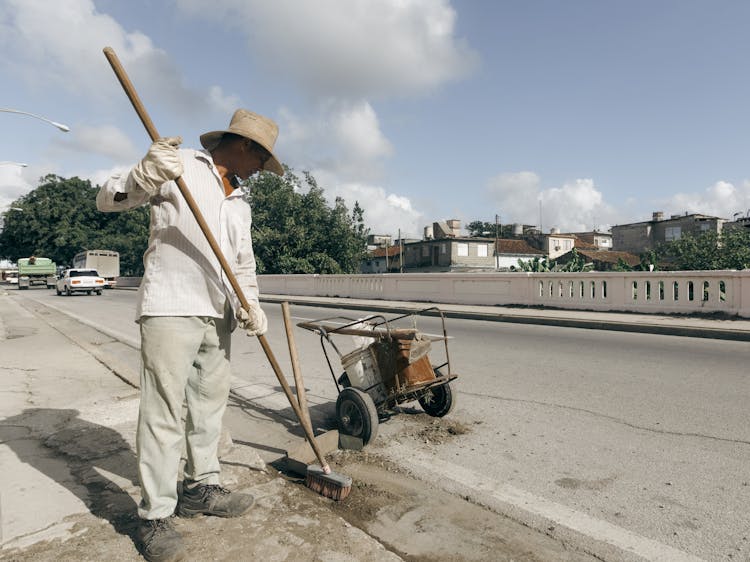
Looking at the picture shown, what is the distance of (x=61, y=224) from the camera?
59.0m

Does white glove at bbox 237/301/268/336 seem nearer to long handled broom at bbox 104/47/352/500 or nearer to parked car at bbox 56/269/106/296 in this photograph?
long handled broom at bbox 104/47/352/500

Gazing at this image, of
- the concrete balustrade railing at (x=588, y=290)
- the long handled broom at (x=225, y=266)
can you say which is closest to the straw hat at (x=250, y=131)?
the long handled broom at (x=225, y=266)

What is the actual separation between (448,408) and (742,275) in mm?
9808

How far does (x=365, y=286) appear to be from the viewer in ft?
71.8

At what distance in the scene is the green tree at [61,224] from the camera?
2298 inches

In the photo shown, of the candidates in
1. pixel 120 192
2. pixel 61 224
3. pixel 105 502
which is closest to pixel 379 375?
pixel 105 502

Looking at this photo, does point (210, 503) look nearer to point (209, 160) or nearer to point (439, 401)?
point (209, 160)

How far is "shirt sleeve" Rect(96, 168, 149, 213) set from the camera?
239cm

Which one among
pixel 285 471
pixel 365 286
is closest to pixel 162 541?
pixel 285 471

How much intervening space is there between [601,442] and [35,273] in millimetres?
52404

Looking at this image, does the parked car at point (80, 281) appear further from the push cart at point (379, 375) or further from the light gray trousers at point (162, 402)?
the light gray trousers at point (162, 402)

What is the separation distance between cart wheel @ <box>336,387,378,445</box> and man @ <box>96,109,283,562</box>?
1.15 m

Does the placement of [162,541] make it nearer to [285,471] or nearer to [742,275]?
[285,471]

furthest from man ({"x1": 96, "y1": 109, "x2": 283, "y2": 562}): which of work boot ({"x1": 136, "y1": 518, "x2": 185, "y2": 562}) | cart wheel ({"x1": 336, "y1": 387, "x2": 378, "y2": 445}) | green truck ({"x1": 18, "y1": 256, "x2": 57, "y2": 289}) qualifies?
green truck ({"x1": 18, "y1": 256, "x2": 57, "y2": 289})
